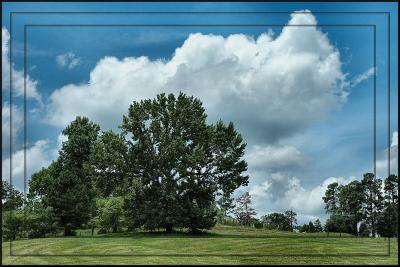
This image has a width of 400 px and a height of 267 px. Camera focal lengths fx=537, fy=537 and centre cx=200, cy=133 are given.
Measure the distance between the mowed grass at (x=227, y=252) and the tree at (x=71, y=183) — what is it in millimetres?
11267

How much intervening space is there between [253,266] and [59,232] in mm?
21279

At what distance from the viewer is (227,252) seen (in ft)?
62.6

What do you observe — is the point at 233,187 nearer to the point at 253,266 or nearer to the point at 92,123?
the point at 92,123

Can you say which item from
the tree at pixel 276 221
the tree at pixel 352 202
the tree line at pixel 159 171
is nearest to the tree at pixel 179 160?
the tree line at pixel 159 171

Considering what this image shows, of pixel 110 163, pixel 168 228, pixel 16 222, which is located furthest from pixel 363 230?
pixel 16 222

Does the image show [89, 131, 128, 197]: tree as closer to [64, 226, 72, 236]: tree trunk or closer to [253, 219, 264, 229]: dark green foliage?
[64, 226, 72, 236]: tree trunk

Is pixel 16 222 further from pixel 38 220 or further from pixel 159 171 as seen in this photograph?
pixel 159 171

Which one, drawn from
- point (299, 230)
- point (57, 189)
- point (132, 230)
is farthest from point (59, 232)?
point (299, 230)

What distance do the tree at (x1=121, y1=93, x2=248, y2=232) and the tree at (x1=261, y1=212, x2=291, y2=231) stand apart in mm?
4095

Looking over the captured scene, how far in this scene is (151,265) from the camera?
1498cm

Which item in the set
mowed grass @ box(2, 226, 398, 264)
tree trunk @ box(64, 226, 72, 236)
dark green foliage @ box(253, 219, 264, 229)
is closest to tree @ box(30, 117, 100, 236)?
tree trunk @ box(64, 226, 72, 236)

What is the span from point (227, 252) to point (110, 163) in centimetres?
1363

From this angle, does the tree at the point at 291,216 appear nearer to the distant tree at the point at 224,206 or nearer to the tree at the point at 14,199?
the distant tree at the point at 224,206

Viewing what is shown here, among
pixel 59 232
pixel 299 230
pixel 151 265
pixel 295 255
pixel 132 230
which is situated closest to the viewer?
pixel 151 265
